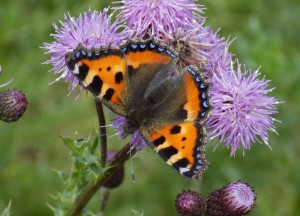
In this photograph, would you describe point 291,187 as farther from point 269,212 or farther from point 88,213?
point 88,213

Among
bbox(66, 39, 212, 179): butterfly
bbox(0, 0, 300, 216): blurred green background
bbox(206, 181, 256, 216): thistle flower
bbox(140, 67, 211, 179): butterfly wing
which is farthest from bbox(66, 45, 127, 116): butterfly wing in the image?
bbox(0, 0, 300, 216): blurred green background

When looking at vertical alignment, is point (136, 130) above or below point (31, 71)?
below

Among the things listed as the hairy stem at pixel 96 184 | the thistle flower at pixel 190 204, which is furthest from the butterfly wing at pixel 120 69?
the thistle flower at pixel 190 204

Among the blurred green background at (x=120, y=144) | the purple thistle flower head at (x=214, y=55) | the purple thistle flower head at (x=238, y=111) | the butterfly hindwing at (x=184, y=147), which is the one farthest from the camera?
the blurred green background at (x=120, y=144)

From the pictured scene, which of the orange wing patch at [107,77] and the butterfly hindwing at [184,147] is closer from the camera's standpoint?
the butterfly hindwing at [184,147]

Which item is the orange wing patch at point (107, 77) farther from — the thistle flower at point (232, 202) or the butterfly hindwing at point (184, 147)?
the thistle flower at point (232, 202)

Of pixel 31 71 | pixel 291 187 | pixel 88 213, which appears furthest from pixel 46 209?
pixel 291 187
